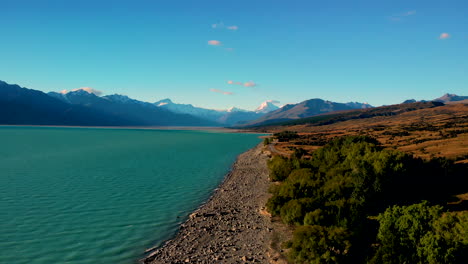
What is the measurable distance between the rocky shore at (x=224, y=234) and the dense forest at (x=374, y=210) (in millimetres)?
3575

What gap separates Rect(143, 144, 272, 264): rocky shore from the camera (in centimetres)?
2852

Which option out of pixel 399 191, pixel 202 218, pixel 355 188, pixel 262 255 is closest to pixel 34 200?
pixel 202 218

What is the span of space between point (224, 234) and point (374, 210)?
20.2 metres

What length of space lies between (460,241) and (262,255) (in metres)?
16.6

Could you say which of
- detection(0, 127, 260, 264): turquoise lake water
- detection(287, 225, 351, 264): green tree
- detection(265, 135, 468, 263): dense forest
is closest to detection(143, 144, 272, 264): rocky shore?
detection(0, 127, 260, 264): turquoise lake water

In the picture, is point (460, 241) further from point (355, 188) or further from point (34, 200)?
point (34, 200)

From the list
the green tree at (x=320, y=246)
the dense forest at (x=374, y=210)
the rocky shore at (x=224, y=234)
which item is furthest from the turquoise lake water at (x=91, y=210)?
the dense forest at (x=374, y=210)

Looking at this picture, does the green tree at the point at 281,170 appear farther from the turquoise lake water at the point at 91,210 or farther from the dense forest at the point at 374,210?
the turquoise lake water at the point at 91,210

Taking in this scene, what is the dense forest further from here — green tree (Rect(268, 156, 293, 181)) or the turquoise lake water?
the turquoise lake water

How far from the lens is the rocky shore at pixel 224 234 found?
28.5m

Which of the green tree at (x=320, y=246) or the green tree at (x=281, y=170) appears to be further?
the green tree at (x=281, y=170)

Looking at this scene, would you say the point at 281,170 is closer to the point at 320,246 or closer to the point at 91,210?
the point at 320,246

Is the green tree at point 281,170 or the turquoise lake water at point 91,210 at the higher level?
the green tree at point 281,170

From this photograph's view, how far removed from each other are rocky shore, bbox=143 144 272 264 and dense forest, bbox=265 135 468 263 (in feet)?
11.7
